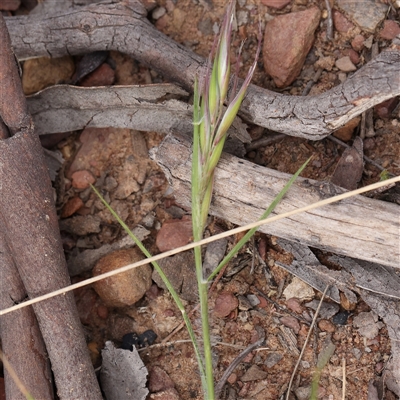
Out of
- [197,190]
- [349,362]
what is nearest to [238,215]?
[197,190]

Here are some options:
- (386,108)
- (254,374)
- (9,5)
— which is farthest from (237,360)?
(9,5)

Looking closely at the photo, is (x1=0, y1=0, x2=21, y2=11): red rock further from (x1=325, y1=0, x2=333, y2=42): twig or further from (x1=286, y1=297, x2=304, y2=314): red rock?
(x1=286, y1=297, x2=304, y2=314): red rock

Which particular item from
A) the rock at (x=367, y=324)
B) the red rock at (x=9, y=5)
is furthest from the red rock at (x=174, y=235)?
the red rock at (x=9, y=5)

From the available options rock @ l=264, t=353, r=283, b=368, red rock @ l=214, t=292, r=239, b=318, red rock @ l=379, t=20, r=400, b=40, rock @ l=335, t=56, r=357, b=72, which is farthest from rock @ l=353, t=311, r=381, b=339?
red rock @ l=379, t=20, r=400, b=40

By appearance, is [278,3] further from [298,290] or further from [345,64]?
[298,290]

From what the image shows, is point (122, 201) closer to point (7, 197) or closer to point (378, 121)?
point (7, 197)

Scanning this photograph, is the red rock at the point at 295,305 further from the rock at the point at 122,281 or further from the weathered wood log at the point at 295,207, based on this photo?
the rock at the point at 122,281
